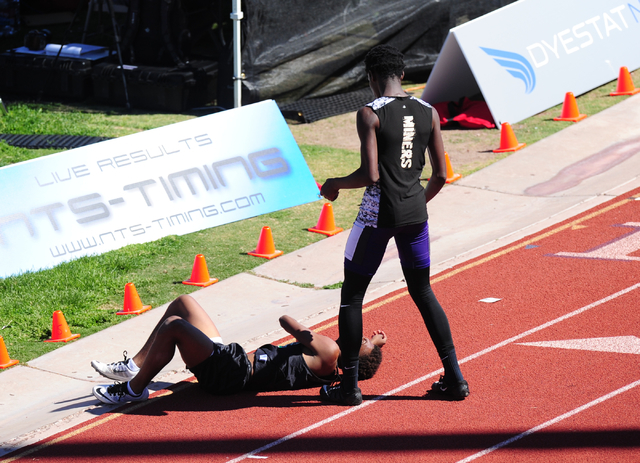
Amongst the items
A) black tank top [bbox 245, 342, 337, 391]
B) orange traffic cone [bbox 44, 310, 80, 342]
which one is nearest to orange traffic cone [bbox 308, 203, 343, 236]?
orange traffic cone [bbox 44, 310, 80, 342]

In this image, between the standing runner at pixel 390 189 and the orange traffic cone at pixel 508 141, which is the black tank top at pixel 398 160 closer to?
the standing runner at pixel 390 189

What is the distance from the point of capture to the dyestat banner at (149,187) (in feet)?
28.8

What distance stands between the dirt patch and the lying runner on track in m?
5.95

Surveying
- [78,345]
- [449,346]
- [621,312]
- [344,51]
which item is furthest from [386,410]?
[344,51]

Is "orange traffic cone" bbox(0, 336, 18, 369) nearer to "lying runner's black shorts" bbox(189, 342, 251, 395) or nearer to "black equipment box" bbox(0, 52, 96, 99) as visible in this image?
"lying runner's black shorts" bbox(189, 342, 251, 395)

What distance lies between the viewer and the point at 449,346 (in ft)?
17.6

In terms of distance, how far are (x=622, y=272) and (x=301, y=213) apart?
13.3 ft

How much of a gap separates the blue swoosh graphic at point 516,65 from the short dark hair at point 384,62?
25.5 feet

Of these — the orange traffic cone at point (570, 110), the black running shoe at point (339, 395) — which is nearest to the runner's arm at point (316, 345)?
the black running shoe at point (339, 395)

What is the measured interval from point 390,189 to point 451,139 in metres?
7.97

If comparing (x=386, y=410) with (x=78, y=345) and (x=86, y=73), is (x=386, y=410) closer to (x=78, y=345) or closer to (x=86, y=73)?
(x=78, y=345)

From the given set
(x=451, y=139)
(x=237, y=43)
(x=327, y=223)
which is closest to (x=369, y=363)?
(x=327, y=223)

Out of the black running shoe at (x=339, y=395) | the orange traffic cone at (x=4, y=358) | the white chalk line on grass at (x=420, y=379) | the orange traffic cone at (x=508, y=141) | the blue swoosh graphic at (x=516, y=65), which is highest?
the blue swoosh graphic at (x=516, y=65)

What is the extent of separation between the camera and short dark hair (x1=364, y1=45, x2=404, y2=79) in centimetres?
505
